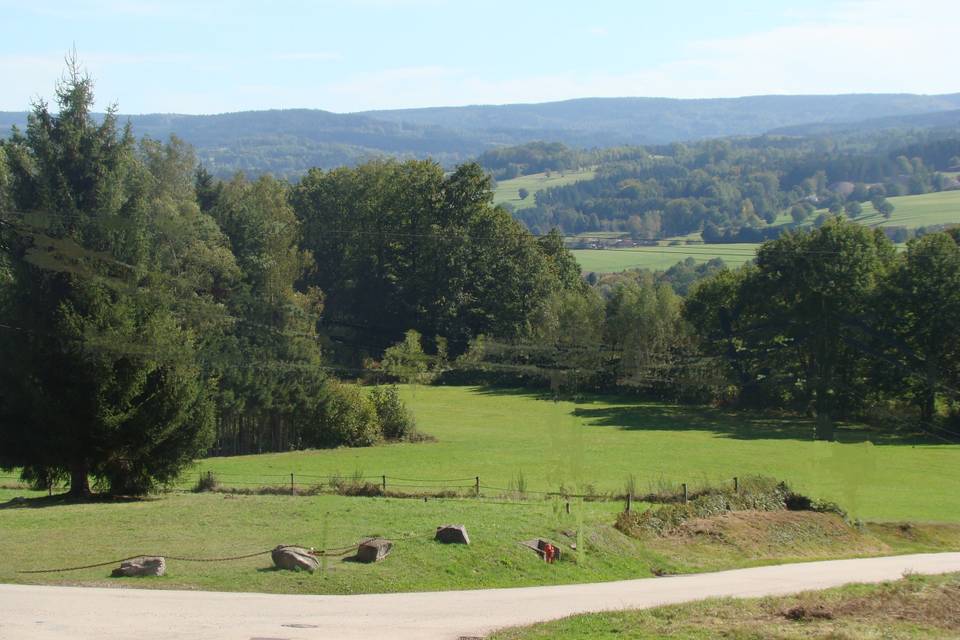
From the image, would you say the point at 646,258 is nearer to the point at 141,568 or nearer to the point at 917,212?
the point at 917,212

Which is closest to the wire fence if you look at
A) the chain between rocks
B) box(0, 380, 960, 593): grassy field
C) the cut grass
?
box(0, 380, 960, 593): grassy field

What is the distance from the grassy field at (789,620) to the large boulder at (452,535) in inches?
241

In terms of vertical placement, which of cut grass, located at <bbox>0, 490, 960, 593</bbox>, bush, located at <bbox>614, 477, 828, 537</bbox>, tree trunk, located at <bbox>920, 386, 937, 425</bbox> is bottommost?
tree trunk, located at <bbox>920, 386, 937, 425</bbox>

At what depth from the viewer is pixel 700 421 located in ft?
182

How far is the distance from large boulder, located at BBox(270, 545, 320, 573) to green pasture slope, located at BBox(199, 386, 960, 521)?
49.4 ft

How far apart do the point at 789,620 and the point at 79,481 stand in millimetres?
24235

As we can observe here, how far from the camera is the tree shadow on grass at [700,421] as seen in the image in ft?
167

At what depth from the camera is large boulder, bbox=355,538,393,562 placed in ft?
73.3

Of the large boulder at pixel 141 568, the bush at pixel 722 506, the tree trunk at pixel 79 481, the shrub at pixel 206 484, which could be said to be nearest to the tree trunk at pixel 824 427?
the bush at pixel 722 506

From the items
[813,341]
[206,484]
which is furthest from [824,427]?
[206,484]

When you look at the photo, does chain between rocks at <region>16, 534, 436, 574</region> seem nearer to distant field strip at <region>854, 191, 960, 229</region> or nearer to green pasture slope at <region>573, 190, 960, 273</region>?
green pasture slope at <region>573, 190, 960, 273</region>

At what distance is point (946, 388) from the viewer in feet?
174

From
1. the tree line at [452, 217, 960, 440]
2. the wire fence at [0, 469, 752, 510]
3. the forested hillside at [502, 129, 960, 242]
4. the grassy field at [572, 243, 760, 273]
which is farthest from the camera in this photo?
the forested hillside at [502, 129, 960, 242]

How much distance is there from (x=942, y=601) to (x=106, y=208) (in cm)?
2719
